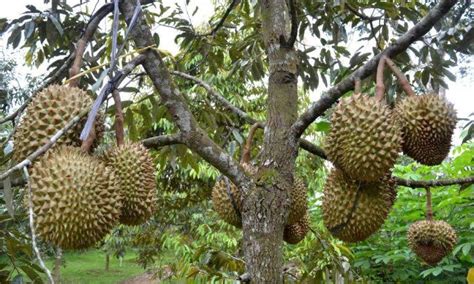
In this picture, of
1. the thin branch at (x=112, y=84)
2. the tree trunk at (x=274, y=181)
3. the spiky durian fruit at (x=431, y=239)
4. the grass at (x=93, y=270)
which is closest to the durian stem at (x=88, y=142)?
the thin branch at (x=112, y=84)

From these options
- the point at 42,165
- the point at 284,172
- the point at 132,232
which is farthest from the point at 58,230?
the point at 132,232

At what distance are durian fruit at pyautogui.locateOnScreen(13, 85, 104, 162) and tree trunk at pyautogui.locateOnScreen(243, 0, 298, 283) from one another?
402 millimetres

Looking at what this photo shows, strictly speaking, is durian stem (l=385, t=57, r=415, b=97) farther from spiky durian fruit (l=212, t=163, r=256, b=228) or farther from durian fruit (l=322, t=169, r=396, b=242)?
spiky durian fruit (l=212, t=163, r=256, b=228)

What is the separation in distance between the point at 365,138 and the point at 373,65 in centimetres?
15

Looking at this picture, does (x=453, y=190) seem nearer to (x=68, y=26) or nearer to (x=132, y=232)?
(x=68, y=26)

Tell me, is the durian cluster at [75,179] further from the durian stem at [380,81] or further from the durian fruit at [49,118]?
the durian stem at [380,81]

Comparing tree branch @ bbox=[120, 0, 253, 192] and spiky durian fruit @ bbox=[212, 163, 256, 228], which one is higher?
tree branch @ bbox=[120, 0, 253, 192]

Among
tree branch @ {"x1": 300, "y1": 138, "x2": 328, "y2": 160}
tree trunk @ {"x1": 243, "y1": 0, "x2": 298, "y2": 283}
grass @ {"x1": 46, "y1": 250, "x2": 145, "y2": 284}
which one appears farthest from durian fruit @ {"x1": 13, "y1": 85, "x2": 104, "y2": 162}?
grass @ {"x1": 46, "y1": 250, "x2": 145, "y2": 284}

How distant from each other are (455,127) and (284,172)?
42 centimetres

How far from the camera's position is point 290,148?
1205 millimetres

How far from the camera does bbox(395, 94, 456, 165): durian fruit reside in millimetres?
1161

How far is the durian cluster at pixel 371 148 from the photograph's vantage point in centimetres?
107

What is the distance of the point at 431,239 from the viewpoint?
5.46ft

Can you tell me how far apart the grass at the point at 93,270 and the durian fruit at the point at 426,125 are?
11625 millimetres
